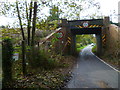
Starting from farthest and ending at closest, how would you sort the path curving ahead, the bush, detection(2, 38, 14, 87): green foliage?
the bush → the path curving ahead → detection(2, 38, 14, 87): green foliage

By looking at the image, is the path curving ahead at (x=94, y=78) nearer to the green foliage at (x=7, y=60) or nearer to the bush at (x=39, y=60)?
the bush at (x=39, y=60)

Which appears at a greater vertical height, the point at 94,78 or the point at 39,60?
the point at 39,60

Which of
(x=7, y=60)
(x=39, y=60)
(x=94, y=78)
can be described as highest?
(x=7, y=60)

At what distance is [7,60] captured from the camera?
17.4 feet

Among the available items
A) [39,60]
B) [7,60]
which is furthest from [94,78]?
[7,60]

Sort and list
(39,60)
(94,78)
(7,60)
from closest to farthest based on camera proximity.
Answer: (7,60) → (94,78) → (39,60)

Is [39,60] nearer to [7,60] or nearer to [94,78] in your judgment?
[94,78]

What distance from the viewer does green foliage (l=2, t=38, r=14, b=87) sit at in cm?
515

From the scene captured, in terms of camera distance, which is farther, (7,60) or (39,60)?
(39,60)

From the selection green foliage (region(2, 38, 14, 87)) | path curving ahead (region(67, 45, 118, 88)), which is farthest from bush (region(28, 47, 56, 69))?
green foliage (region(2, 38, 14, 87))

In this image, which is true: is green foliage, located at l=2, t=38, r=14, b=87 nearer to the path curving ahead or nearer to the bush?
the path curving ahead

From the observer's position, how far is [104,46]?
25.6m

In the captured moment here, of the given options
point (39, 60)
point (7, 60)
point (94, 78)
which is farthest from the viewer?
point (39, 60)

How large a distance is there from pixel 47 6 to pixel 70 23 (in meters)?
16.2
